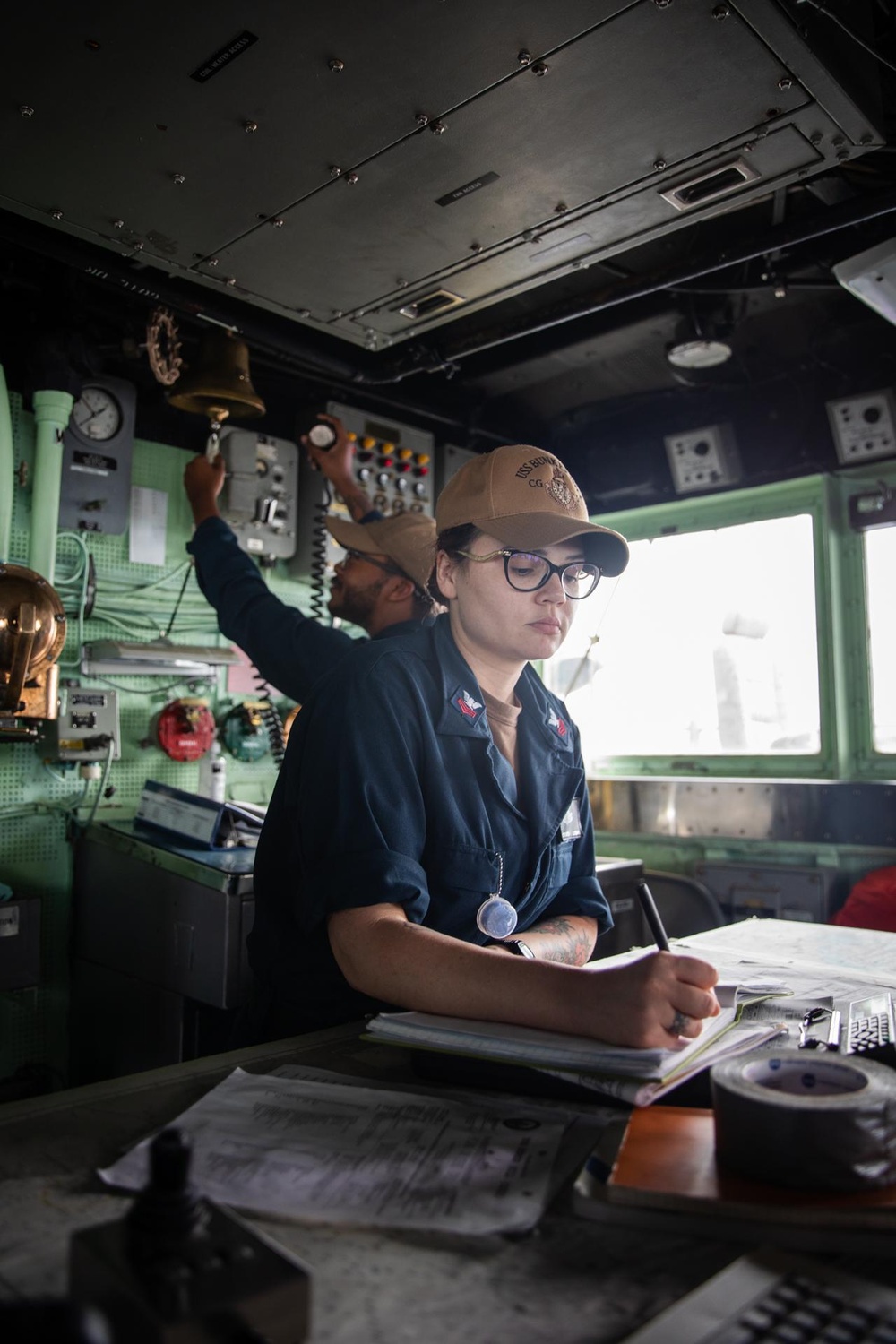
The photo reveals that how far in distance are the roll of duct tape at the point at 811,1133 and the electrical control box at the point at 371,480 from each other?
292 centimetres

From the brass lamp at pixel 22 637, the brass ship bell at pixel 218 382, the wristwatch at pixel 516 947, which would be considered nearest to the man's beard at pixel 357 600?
the brass ship bell at pixel 218 382

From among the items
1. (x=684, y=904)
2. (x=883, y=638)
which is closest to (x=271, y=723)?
(x=684, y=904)

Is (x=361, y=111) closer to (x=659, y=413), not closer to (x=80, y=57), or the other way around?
(x=80, y=57)

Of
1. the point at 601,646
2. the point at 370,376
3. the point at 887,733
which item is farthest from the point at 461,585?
the point at 601,646

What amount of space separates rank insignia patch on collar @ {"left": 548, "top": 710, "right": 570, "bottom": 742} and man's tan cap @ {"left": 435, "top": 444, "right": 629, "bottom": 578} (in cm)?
30

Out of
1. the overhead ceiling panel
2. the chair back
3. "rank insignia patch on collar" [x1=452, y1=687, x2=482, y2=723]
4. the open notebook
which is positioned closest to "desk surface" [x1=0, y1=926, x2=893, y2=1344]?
the open notebook

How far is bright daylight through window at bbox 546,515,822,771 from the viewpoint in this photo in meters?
3.91

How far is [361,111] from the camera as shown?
1604mm

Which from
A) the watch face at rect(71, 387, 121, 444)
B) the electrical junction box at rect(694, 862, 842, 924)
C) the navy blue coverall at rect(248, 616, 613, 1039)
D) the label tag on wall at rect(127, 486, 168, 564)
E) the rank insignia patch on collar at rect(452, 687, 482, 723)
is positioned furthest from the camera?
the electrical junction box at rect(694, 862, 842, 924)

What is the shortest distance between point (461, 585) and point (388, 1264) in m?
1.15

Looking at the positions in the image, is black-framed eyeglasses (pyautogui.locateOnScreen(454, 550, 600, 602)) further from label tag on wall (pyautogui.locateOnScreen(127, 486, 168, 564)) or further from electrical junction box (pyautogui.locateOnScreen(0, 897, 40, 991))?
label tag on wall (pyautogui.locateOnScreen(127, 486, 168, 564))

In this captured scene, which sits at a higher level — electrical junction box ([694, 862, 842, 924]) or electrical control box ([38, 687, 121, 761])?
electrical control box ([38, 687, 121, 761])

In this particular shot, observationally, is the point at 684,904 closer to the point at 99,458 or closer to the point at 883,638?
the point at 883,638

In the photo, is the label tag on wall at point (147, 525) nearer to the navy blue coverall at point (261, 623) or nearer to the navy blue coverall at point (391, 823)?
the navy blue coverall at point (261, 623)
